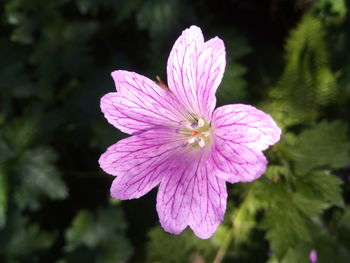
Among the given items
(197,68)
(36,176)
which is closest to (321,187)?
(197,68)

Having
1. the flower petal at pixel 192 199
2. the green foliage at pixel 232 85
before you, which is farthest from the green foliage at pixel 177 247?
the flower petal at pixel 192 199

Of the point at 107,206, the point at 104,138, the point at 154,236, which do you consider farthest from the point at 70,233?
the point at 104,138

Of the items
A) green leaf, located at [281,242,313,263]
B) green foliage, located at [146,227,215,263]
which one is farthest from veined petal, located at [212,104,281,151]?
green foliage, located at [146,227,215,263]

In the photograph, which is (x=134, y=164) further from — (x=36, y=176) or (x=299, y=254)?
(x=36, y=176)

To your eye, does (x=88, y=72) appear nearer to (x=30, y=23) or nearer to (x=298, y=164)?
(x=30, y=23)

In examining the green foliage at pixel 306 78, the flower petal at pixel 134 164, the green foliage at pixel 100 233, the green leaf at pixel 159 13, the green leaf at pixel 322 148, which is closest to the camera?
the flower petal at pixel 134 164

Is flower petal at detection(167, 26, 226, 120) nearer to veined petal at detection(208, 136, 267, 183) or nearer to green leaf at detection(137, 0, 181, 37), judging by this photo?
veined petal at detection(208, 136, 267, 183)

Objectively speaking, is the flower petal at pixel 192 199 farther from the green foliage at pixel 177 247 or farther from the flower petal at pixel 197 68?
the green foliage at pixel 177 247
